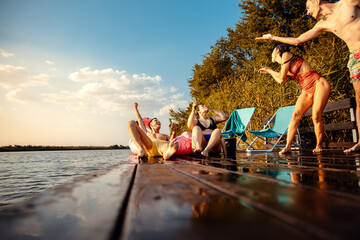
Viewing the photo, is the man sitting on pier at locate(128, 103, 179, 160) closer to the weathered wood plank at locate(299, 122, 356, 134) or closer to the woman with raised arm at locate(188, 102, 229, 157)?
the woman with raised arm at locate(188, 102, 229, 157)

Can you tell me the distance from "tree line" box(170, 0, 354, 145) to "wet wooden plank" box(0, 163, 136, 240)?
5.20 meters

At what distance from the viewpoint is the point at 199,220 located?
0.43 metres

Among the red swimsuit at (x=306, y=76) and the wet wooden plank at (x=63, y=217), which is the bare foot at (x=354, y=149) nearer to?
the red swimsuit at (x=306, y=76)

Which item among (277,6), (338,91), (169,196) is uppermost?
(277,6)

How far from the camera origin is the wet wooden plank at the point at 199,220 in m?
0.35

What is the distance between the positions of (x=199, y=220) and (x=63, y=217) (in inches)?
13.3

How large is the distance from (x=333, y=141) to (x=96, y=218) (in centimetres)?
530

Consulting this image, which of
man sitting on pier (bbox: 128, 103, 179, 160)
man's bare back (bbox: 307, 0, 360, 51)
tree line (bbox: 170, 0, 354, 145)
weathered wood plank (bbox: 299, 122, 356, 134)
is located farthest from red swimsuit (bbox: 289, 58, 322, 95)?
man sitting on pier (bbox: 128, 103, 179, 160)

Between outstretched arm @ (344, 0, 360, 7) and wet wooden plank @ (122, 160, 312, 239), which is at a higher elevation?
outstretched arm @ (344, 0, 360, 7)

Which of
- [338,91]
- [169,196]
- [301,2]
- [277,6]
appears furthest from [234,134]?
[301,2]

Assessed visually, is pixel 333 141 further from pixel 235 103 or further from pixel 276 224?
pixel 276 224

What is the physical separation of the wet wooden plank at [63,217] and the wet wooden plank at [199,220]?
0.05 metres

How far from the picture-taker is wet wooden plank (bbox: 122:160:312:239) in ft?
1.13

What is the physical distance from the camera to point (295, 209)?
0.46 meters
